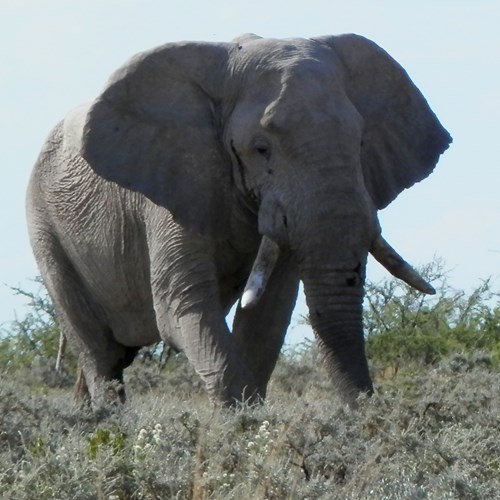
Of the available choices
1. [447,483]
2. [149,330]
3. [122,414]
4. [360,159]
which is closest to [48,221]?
[149,330]

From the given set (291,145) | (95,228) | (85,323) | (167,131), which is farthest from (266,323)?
(85,323)

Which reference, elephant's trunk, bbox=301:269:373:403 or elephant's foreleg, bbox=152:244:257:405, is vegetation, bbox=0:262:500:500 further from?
elephant's foreleg, bbox=152:244:257:405

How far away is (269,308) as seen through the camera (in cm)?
973

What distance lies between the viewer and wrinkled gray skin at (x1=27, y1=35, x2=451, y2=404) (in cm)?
854

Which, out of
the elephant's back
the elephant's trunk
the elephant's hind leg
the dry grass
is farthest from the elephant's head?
the elephant's hind leg

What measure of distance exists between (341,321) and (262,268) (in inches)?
18.1

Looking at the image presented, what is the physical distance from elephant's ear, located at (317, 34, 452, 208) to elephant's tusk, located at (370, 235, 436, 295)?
1.85ft

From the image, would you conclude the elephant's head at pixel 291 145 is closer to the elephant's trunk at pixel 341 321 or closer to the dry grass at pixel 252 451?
the elephant's trunk at pixel 341 321

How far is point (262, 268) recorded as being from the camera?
8727 mm

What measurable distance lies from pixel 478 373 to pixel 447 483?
4908 millimetres

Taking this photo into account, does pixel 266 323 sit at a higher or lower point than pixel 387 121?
lower

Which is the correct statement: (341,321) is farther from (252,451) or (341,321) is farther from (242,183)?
(252,451)

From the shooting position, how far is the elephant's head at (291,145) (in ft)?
27.9

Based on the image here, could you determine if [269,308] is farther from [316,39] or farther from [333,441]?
[333,441]
